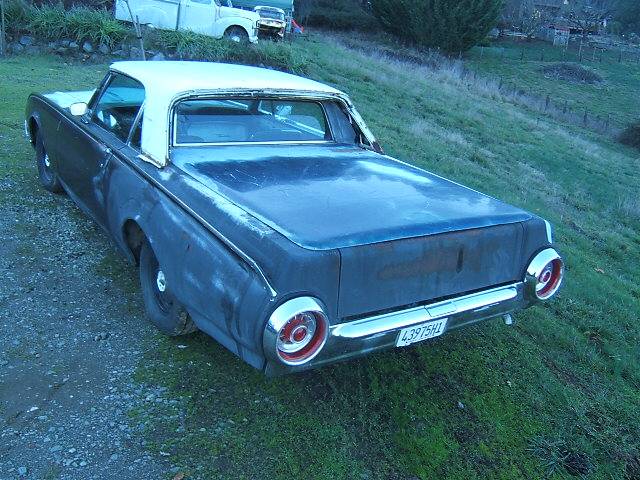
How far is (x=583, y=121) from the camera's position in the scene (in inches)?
1034

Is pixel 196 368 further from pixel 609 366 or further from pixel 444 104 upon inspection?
pixel 444 104

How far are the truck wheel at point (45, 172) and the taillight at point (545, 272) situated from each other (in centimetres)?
394

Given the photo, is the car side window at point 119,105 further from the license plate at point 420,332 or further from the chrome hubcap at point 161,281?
the license plate at point 420,332

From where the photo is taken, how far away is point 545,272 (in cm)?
360

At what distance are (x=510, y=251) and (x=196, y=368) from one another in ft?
5.90

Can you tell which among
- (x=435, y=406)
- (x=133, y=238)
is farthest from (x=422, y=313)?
(x=133, y=238)

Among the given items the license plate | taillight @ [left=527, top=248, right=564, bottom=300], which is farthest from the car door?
taillight @ [left=527, top=248, right=564, bottom=300]

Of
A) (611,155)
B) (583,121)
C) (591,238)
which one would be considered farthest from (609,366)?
(583,121)

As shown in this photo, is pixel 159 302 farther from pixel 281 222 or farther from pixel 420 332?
pixel 420 332

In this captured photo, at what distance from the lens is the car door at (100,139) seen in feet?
13.9

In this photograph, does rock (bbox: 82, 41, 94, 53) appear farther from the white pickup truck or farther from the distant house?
the distant house

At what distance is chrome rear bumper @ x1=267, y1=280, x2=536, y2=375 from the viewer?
2812 millimetres

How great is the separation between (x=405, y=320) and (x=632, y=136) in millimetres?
24797

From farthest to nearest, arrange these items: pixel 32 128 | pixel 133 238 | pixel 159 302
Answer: pixel 32 128 < pixel 133 238 < pixel 159 302
